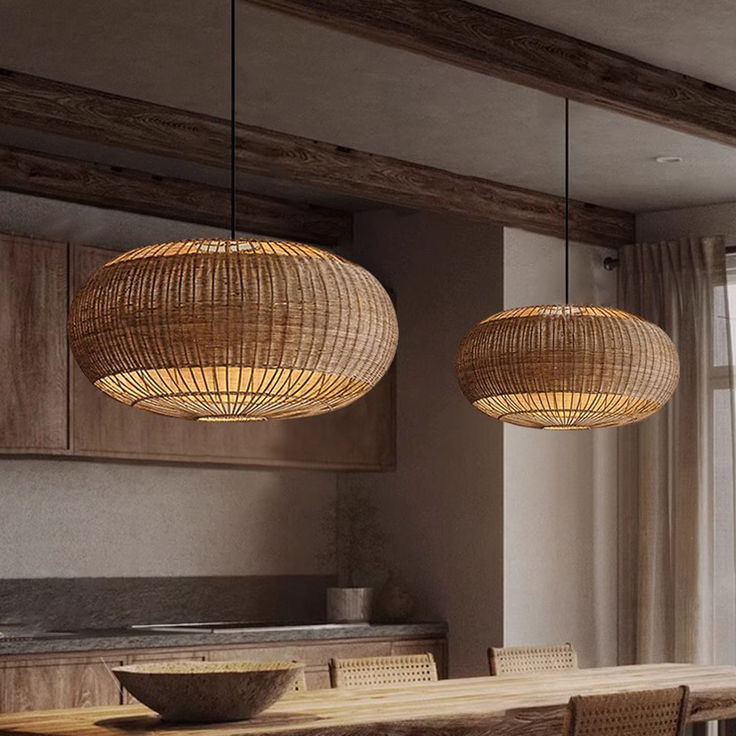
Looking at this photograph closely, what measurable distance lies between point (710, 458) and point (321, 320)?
3.93 meters

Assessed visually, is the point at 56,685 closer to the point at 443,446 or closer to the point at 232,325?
the point at 443,446

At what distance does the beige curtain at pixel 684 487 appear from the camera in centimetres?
678

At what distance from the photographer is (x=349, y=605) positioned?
6848 millimetres

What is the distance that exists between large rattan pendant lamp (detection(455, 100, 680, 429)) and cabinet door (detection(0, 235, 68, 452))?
1.98 metres

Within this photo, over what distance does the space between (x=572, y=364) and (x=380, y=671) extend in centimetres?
118

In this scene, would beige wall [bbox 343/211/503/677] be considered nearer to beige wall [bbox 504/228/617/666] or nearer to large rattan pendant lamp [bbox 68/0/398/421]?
beige wall [bbox 504/228/617/666]

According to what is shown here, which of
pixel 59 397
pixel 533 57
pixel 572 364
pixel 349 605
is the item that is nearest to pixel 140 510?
pixel 59 397

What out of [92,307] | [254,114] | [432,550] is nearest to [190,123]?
[254,114]

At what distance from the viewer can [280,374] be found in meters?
3.33

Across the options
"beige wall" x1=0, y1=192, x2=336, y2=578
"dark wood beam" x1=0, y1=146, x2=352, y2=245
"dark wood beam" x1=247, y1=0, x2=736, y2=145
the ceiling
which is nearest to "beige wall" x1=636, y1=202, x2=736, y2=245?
the ceiling

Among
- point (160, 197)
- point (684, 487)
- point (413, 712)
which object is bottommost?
point (413, 712)

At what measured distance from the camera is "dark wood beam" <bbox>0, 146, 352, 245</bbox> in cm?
604

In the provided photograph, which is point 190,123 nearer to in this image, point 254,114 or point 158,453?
point 254,114

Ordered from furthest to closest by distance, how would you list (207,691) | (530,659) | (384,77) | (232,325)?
(530,659)
(384,77)
(207,691)
(232,325)
